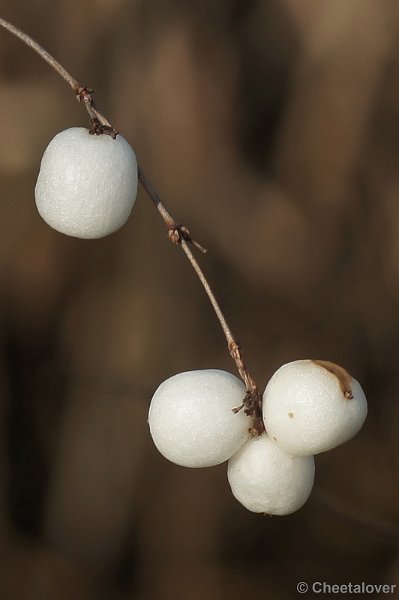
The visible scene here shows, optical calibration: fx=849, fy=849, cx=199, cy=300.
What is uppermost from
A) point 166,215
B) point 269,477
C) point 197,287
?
point 197,287

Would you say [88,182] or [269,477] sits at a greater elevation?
[88,182]

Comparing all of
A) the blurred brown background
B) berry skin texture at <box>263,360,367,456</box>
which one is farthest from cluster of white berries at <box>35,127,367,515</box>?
the blurred brown background

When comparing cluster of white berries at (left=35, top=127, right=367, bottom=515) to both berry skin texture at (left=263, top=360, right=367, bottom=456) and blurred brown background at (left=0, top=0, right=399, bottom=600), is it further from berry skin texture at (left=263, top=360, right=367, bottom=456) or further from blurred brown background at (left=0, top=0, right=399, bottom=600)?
blurred brown background at (left=0, top=0, right=399, bottom=600)

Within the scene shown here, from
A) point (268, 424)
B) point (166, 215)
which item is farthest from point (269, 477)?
point (166, 215)

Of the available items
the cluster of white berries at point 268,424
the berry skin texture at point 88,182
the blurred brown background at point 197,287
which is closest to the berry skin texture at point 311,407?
the cluster of white berries at point 268,424

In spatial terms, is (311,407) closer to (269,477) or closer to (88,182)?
(269,477)

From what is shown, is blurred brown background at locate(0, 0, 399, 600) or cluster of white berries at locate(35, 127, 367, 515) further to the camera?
blurred brown background at locate(0, 0, 399, 600)
